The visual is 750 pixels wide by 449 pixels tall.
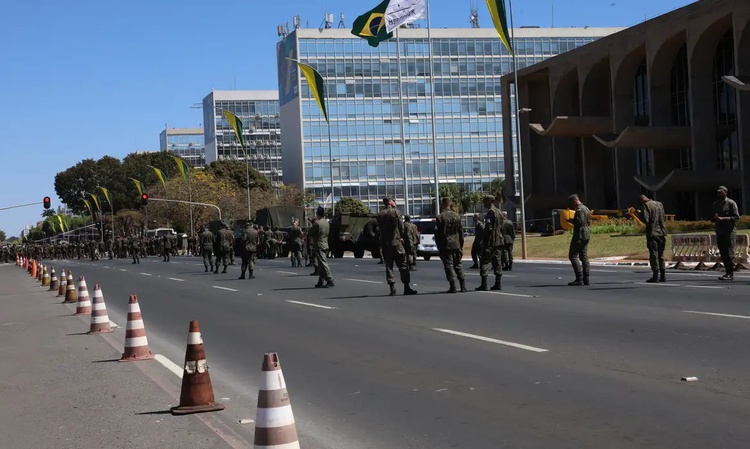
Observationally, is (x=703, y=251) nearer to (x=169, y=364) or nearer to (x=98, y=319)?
(x=98, y=319)

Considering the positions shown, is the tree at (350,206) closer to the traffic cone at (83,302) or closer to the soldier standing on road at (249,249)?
the soldier standing on road at (249,249)

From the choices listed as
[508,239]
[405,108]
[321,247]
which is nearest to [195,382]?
[321,247]

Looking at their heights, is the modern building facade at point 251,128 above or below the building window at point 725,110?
above

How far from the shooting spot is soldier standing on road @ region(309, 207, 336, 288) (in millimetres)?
23516

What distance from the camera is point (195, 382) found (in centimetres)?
819

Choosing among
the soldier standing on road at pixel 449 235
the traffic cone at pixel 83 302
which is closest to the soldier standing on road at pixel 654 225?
the soldier standing on road at pixel 449 235

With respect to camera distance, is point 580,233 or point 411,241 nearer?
point 580,233

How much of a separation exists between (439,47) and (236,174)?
2840 cm

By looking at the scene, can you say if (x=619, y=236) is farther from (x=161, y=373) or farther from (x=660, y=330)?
(x=161, y=373)

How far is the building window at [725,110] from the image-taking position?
192ft

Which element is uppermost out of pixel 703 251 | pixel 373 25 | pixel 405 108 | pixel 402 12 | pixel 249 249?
pixel 405 108

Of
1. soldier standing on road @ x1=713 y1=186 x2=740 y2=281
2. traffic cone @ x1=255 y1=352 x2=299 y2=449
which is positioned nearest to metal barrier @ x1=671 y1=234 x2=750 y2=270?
soldier standing on road @ x1=713 y1=186 x2=740 y2=281

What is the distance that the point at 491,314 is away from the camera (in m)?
15.3

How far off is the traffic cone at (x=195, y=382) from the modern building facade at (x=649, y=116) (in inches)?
1640
